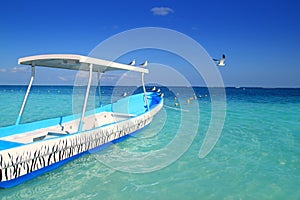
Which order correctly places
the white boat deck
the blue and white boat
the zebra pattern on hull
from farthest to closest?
the white boat deck, the blue and white boat, the zebra pattern on hull

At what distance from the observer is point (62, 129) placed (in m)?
7.03

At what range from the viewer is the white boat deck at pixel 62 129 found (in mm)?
5740

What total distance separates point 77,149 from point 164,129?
5.35 m

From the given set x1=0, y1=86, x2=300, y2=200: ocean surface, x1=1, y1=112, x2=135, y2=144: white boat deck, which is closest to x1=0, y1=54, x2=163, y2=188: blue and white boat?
x1=1, y1=112, x2=135, y2=144: white boat deck

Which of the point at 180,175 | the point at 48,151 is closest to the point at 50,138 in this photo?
the point at 48,151

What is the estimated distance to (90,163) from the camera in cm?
577

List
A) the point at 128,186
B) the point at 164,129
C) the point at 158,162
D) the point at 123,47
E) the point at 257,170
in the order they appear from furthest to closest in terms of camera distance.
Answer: the point at 164,129, the point at 123,47, the point at 158,162, the point at 257,170, the point at 128,186

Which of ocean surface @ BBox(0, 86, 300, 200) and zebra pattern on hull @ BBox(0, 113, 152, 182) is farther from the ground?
zebra pattern on hull @ BBox(0, 113, 152, 182)

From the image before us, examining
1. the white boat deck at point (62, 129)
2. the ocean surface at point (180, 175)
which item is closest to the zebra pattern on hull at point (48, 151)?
the ocean surface at point (180, 175)

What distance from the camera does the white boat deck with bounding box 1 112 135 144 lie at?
5.74 meters

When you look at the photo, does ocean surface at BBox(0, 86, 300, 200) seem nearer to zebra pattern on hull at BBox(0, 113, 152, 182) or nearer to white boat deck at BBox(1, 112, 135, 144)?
zebra pattern on hull at BBox(0, 113, 152, 182)

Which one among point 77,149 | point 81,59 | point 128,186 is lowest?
point 128,186

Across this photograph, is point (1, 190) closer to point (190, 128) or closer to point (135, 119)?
point (135, 119)

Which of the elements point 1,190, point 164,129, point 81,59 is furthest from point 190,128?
point 1,190
